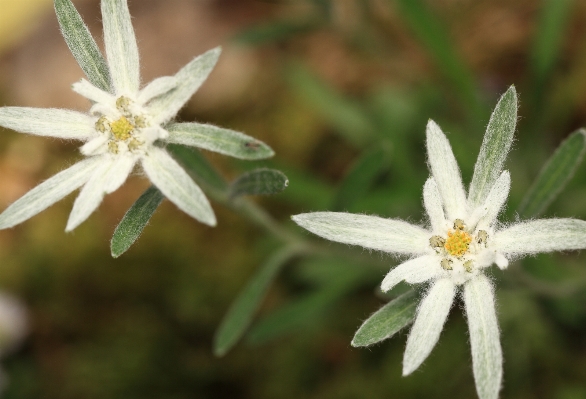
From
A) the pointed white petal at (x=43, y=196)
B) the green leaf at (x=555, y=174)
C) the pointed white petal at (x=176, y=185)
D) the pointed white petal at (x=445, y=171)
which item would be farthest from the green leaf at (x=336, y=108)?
the pointed white petal at (x=43, y=196)

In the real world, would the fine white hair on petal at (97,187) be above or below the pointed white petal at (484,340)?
above

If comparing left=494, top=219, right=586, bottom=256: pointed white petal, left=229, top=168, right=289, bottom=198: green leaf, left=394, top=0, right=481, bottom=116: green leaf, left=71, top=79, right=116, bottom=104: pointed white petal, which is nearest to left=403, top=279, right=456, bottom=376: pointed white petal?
left=494, top=219, right=586, bottom=256: pointed white petal

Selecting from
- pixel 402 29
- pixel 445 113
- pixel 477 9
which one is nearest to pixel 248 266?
pixel 445 113

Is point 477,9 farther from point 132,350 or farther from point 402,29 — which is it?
point 132,350

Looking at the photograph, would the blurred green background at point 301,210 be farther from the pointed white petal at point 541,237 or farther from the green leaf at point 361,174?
the pointed white petal at point 541,237

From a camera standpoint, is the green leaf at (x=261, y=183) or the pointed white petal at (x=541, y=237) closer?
the pointed white petal at (x=541, y=237)
